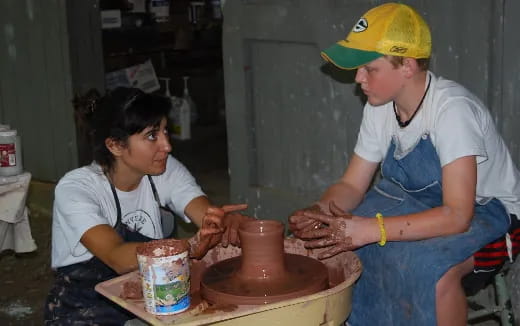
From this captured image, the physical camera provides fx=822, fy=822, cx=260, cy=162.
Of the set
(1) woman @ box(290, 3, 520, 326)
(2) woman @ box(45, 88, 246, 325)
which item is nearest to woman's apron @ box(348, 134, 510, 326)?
(1) woman @ box(290, 3, 520, 326)

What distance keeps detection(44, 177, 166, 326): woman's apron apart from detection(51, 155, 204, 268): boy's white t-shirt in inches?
1.6

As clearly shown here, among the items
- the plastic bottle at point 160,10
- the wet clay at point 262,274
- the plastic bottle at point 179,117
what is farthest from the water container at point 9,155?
the plastic bottle at point 160,10

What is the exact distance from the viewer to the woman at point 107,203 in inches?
106

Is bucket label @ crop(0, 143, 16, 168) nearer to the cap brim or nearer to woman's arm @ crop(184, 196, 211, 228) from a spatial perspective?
woman's arm @ crop(184, 196, 211, 228)

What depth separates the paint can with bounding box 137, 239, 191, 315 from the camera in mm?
2131

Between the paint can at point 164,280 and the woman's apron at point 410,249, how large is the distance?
2.27ft

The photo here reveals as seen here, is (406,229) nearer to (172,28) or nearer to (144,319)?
(144,319)

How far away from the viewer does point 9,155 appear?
366cm

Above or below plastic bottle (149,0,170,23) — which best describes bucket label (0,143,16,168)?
below

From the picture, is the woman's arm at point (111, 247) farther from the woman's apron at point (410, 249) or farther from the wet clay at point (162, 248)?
the woman's apron at point (410, 249)

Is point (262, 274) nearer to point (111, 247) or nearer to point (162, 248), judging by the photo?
point (162, 248)

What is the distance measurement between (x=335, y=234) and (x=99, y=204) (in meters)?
0.84

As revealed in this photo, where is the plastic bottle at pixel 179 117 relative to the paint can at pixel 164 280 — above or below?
below

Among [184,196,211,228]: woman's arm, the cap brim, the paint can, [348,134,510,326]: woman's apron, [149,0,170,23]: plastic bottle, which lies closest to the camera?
the paint can
